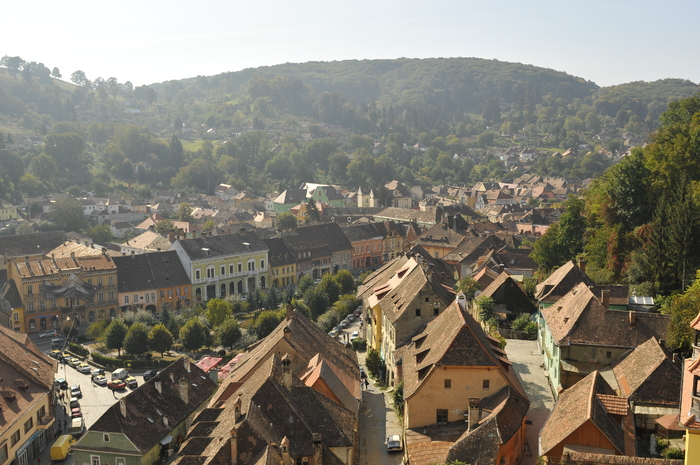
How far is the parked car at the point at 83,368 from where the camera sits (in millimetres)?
52631

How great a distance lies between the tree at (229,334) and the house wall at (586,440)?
34940 mm

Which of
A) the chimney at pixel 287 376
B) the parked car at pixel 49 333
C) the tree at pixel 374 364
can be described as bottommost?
the parked car at pixel 49 333

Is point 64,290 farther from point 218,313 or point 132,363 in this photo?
point 132,363

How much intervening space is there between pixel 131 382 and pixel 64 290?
21.9m

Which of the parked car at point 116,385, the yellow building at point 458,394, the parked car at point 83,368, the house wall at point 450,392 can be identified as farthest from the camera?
the parked car at point 83,368

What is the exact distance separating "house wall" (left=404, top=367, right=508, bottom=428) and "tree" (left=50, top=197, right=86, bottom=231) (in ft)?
309

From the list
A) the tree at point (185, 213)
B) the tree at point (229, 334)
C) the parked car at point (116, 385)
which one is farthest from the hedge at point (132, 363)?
the tree at point (185, 213)

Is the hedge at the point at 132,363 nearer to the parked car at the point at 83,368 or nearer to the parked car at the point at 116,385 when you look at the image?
the parked car at the point at 83,368

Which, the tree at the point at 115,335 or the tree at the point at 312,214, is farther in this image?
the tree at the point at 312,214

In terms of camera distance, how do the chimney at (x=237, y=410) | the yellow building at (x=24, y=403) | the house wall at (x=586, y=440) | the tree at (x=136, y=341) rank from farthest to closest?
the tree at (x=136, y=341)
the yellow building at (x=24, y=403)
the chimney at (x=237, y=410)
the house wall at (x=586, y=440)

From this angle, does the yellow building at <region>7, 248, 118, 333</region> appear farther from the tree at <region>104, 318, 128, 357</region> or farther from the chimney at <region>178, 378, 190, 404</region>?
the chimney at <region>178, 378, 190, 404</region>

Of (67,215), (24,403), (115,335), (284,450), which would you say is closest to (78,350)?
(115,335)

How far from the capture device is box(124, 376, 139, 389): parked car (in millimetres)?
48625

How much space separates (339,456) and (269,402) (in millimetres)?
3711
